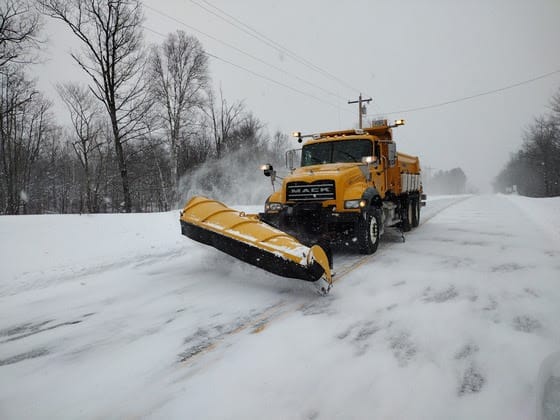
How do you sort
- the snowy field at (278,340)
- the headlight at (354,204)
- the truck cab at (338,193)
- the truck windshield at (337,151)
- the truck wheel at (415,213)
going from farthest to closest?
the truck wheel at (415,213), the truck windshield at (337,151), the truck cab at (338,193), the headlight at (354,204), the snowy field at (278,340)

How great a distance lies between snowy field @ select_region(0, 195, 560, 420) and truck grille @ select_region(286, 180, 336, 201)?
53.1 inches

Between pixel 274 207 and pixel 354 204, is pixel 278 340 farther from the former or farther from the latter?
pixel 274 207

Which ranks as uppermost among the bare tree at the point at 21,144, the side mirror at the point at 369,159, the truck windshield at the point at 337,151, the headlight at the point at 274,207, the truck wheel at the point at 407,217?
the bare tree at the point at 21,144

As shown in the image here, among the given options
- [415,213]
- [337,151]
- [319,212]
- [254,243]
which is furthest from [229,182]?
[254,243]

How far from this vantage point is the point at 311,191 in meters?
6.75

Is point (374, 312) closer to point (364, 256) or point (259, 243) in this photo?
point (259, 243)

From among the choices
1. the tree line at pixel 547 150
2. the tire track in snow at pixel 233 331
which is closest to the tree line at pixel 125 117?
the tire track in snow at pixel 233 331

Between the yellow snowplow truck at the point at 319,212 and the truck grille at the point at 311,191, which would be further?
the truck grille at the point at 311,191

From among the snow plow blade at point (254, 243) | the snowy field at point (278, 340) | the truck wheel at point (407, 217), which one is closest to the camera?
the snowy field at point (278, 340)

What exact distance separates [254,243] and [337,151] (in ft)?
14.3

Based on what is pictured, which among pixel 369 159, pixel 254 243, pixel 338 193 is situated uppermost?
pixel 369 159

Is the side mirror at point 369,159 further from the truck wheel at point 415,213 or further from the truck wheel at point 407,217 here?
the truck wheel at point 415,213

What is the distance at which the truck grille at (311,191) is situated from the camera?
21.6 ft

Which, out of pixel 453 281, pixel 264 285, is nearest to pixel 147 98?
pixel 264 285
